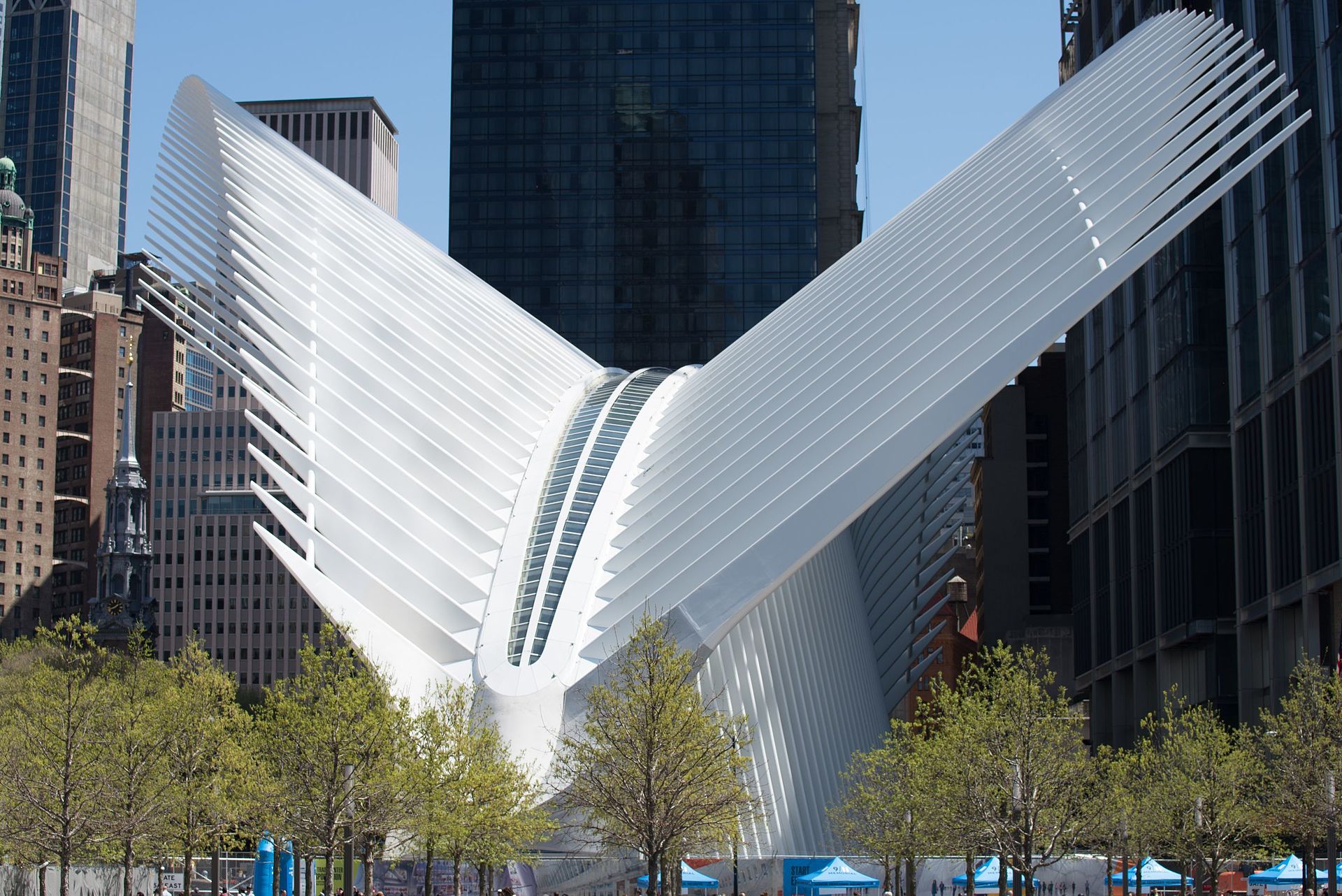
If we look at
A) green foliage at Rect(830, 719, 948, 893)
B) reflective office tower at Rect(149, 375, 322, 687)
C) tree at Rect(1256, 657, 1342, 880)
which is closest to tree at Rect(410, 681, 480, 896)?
green foliage at Rect(830, 719, 948, 893)

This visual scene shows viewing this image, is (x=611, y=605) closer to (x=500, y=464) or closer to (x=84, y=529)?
(x=500, y=464)

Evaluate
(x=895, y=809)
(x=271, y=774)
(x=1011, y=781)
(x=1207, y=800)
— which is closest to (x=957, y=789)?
(x=1011, y=781)

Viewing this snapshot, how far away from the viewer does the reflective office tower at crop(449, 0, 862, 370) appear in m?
153

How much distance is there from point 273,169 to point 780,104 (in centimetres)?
9788

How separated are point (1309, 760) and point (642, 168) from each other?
118940 mm

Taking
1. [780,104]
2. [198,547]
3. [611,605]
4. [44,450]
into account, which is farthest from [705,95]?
[611,605]

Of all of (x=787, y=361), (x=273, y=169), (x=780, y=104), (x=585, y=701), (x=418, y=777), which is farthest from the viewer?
(x=780, y=104)

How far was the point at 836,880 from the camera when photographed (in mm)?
42281

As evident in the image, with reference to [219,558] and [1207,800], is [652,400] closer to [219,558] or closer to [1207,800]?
[1207,800]

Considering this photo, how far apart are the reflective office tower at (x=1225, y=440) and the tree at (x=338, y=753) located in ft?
100

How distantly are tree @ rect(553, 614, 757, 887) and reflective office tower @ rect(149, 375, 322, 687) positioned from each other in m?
132

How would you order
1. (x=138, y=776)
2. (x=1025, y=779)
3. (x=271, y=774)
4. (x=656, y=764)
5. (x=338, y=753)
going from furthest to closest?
(x=271, y=774), (x=138, y=776), (x=1025, y=779), (x=338, y=753), (x=656, y=764)

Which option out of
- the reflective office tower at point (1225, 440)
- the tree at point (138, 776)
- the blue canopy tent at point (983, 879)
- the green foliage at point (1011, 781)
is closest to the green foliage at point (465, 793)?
the tree at point (138, 776)

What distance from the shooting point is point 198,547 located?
570 feet
